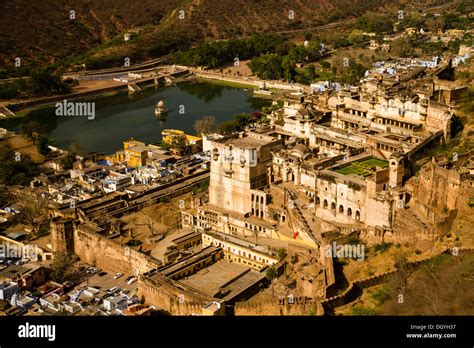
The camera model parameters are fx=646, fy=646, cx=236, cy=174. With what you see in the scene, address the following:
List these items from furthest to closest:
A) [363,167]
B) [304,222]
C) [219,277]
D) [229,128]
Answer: [229,128]
[363,167]
[304,222]
[219,277]

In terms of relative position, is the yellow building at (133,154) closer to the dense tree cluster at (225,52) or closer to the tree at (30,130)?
the tree at (30,130)

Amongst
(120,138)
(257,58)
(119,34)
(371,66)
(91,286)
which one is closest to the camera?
(91,286)

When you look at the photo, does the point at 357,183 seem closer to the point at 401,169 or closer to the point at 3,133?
the point at 401,169

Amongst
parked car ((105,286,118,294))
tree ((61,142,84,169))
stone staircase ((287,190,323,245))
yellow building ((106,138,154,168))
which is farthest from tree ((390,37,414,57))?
parked car ((105,286,118,294))

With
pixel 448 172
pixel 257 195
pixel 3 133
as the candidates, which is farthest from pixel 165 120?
pixel 448 172

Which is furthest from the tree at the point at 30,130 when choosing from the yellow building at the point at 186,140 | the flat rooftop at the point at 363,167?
the flat rooftop at the point at 363,167

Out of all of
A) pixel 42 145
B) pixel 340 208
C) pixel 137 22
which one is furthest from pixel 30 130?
pixel 137 22

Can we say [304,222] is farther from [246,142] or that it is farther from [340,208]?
[246,142]

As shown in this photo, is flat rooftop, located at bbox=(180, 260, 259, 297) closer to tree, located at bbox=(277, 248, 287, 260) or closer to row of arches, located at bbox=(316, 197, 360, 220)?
tree, located at bbox=(277, 248, 287, 260)
